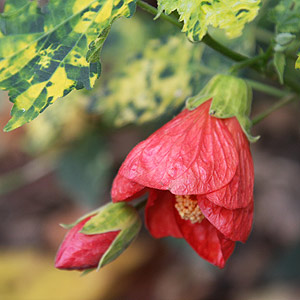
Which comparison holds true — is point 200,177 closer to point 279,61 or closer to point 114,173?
point 279,61

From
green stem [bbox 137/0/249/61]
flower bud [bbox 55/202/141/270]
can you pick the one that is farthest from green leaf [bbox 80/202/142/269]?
green stem [bbox 137/0/249/61]

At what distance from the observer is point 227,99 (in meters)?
0.70

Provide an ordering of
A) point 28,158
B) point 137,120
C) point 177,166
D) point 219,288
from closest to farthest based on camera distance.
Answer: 1. point 177,166
2. point 137,120
3. point 219,288
4. point 28,158

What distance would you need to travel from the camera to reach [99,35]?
0.61 m

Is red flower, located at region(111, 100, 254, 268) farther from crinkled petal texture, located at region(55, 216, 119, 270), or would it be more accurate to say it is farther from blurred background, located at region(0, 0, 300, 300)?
blurred background, located at region(0, 0, 300, 300)

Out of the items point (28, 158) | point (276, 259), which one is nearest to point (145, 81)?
point (276, 259)

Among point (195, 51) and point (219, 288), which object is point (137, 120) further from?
point (219, 288)

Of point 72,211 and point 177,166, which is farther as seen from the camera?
point 72,211

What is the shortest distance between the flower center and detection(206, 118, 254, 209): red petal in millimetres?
74

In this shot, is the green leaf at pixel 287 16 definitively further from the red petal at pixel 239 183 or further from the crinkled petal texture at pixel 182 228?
the crinkled petal texture at pixel 182 228

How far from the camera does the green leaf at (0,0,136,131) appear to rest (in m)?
0.62

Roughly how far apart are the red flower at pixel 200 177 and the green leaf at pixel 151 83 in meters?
0.32

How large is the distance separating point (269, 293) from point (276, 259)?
122mm

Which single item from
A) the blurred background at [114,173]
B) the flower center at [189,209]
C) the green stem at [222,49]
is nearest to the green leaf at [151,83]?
the blurred background at [114,173]
